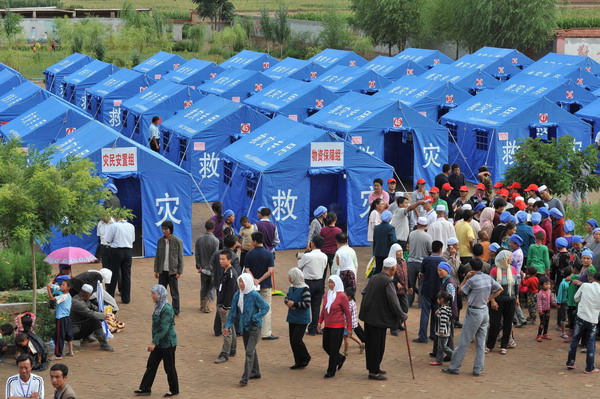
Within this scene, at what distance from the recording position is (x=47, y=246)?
19.1 meters

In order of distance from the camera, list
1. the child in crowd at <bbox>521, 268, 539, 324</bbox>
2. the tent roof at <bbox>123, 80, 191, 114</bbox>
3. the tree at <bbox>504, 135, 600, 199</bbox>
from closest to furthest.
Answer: the child in crowd at <bbox>521, 268, 539, 324</bbox> < the tree at <bbox>504, 135, 600, 199</bbox> < the tent roof at <bbox>123, 80, 191, 114</bbox>

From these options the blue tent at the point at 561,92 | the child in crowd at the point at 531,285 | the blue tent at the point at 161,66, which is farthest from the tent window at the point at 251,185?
the blue tent at the point at 161,66

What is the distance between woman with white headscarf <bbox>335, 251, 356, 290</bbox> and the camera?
13.5 m

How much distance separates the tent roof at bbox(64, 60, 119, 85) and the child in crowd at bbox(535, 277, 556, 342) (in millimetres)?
28362

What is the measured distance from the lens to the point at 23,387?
9.98 metres

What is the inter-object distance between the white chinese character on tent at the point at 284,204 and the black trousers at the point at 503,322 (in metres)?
7.00

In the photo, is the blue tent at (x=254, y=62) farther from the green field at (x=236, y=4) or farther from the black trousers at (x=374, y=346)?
the green field at (x=236, y=4)

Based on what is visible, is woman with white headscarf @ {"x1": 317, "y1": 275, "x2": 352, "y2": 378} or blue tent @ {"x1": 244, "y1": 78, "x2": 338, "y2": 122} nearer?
woman with white headscarf @ {"x1": 317, "y1": 275, "x2": 352, "y2": 378}

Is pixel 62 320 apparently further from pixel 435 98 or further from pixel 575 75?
pixel 575 75

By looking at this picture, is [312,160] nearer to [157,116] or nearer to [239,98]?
[157,116]

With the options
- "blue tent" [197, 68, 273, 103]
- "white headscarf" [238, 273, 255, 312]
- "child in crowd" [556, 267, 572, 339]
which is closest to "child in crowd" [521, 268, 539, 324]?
"child in crowd" [556, 267, 572, 339]

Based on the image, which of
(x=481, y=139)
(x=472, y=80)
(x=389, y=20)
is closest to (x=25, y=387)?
(x=481, y=139)

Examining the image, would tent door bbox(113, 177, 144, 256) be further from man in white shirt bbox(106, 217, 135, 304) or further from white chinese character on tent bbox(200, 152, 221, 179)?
white chinese character on tent bbox(200, 152, 221, 179)

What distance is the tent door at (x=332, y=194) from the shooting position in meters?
20.5
